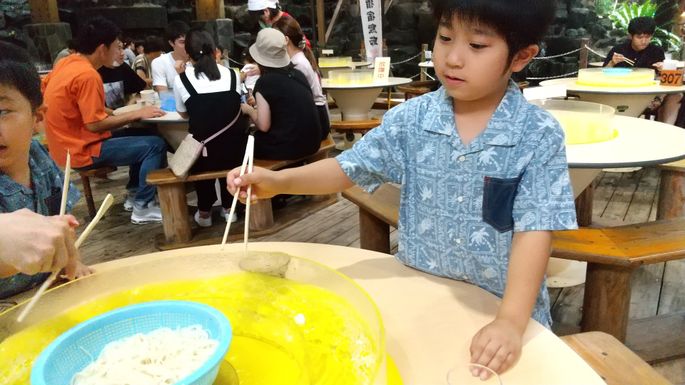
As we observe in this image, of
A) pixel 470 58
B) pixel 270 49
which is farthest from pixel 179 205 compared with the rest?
pixel 470 58

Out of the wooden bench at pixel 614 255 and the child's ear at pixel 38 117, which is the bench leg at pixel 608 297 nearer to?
the wooden bench at pixel 614 255

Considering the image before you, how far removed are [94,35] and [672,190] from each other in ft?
13.7

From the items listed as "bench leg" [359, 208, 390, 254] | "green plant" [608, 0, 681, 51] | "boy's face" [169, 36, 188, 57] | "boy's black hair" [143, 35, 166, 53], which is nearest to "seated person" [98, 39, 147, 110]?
"boy's face" [169, 36, 188, 57]

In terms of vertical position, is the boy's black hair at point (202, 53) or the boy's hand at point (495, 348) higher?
the boy's black hair at point (202, 53)

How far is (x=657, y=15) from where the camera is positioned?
11219mm

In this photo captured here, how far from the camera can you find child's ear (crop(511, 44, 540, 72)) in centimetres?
113

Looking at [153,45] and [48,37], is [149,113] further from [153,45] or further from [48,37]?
[48,37]

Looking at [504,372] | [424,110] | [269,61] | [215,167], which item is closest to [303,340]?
[504,372]

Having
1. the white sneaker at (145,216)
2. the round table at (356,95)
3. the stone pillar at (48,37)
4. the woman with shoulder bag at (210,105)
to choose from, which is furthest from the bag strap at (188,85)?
the stone pillar at (48,37)

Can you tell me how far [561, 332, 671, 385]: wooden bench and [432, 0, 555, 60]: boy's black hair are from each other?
0.75 m

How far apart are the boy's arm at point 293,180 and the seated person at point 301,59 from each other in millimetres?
3371

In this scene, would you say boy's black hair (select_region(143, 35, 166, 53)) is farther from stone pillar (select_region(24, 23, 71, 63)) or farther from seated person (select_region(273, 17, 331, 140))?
stone pillar (select_region(24, 23, 71, 63))

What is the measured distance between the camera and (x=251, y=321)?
3.46 ft

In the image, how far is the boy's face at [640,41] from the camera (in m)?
5.65
